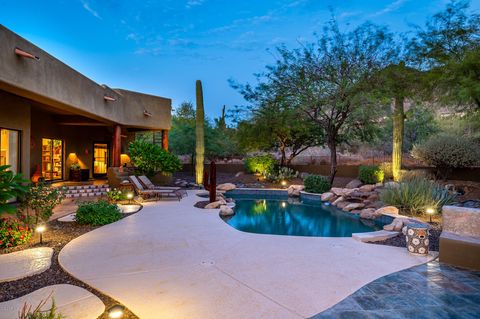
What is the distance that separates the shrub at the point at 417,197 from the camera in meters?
7.70

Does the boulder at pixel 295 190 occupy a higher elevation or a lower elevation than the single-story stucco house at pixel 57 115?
lower

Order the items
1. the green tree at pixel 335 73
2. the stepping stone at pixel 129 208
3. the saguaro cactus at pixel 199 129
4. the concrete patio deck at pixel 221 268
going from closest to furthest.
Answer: the concrete patio deck at pixel 221 268, the stepping stone at pixel 129 208, the green tree at pixel 335 73, the saguaro cactus at pixel 199 129

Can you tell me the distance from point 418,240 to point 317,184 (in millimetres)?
8504

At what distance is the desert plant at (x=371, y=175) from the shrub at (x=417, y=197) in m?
5.74

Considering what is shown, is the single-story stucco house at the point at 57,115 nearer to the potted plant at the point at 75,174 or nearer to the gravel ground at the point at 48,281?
the potted plant at the point at 75,174

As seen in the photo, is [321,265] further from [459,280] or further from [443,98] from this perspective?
[443,98]

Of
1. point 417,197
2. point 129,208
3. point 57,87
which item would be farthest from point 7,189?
point 417,197

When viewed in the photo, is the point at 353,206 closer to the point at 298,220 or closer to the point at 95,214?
the point at 298,220

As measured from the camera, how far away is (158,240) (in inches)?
212

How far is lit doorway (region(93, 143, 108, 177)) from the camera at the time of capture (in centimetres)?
1606

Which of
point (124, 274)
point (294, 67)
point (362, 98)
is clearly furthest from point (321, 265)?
point (294, 67)

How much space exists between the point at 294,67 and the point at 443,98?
6881 mm

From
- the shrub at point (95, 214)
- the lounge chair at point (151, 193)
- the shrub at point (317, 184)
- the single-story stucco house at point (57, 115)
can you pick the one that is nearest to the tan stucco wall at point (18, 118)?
the single-story stucco house at point (57, 115)

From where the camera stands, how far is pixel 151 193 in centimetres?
1016
